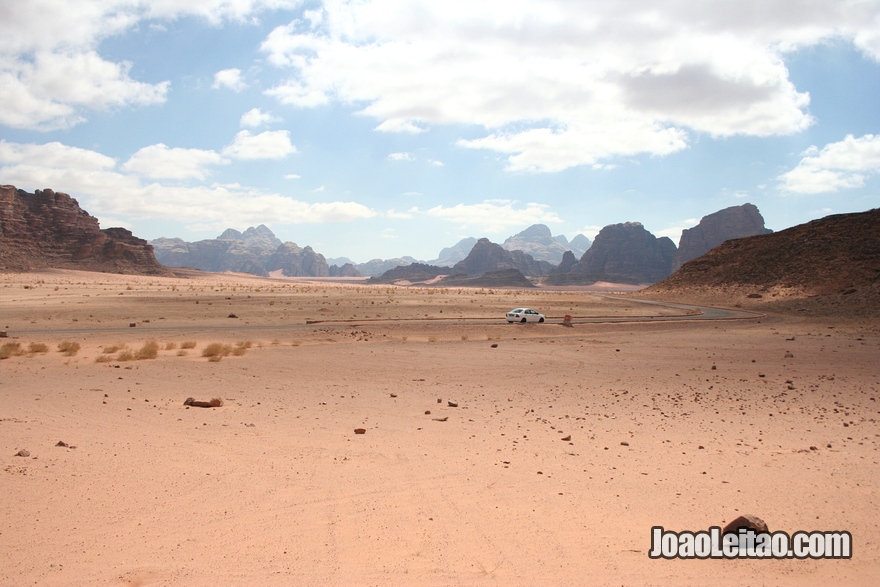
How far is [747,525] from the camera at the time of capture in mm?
5359

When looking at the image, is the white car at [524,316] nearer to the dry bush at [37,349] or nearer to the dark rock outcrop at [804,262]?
the dry bush at [37,349]

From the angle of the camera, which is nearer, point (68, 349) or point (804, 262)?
point (68, 349)

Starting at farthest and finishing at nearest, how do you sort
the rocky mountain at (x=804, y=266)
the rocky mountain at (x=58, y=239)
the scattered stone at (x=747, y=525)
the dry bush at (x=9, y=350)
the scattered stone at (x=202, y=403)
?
1. the rocky mountain at (x=58, y=239)
2. the rocky mountain at (x=804, y=266)
3. the dry bush at (x=9, y=350)
4. the scattered stone at (x=202, y=403)
5. the scattered stone at (x=747, y=525)

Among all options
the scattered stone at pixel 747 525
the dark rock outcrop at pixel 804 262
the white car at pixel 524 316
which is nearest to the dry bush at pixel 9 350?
the scattered stone at pixel 747 525

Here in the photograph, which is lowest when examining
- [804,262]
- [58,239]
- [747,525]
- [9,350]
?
[9,350]

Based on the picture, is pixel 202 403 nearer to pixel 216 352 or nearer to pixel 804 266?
pixel 216 352

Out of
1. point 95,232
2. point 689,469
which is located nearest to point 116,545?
point 689,469

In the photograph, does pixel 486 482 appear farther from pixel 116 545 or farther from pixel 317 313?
pixel 317 313

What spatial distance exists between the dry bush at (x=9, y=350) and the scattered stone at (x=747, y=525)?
69.5 ft

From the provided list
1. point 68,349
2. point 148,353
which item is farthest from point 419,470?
point 68,349

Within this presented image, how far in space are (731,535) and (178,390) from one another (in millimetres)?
12474

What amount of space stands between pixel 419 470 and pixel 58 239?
17185 centimetres

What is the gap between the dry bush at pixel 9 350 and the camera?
59.4 ft

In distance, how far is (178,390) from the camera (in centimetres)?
1362
